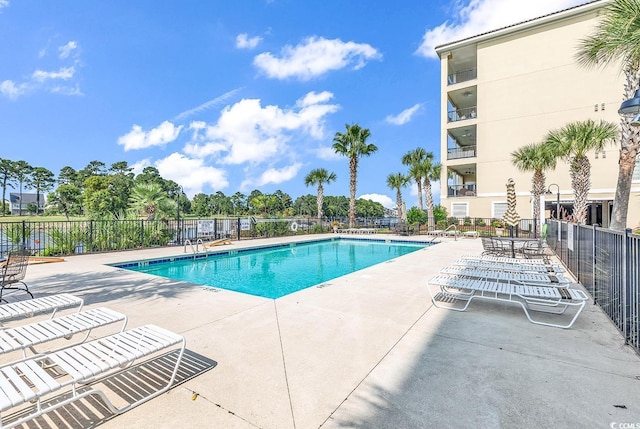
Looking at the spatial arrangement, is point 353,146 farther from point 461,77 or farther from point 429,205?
point 461,77

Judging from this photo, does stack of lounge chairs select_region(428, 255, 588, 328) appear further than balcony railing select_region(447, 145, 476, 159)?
No

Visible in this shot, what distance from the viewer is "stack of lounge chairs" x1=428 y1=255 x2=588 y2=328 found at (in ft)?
13.4

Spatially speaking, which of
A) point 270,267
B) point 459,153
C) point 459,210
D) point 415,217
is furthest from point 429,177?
point 270,267

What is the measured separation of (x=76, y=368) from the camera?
6.88ft

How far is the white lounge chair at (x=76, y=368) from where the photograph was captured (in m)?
1.80

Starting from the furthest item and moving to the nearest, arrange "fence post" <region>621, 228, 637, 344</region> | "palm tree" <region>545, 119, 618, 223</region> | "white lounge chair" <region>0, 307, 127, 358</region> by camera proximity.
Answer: "palm tree" <region>545, 119, 618, 223</region>
"fence post" <region>621, 228, 637, 344</region>
"white lounge chair" <region>0, 307, 127, 358</region>

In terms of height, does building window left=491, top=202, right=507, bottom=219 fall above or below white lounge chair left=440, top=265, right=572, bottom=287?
above

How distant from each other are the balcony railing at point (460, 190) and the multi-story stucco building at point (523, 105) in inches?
3.3

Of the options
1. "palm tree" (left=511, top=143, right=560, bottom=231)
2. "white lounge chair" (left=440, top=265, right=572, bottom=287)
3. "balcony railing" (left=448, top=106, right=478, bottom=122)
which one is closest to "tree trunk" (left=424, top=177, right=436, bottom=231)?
"palm tree" (left=511, top=143, right=560, bottom=231)

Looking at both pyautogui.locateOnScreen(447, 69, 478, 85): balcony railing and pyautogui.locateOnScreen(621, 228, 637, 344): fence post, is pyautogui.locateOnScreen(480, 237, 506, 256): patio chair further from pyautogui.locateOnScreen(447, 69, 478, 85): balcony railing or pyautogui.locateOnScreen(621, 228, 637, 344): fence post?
pyautogui.locateOnScreen(447, 69, 478, 85): balcony railing

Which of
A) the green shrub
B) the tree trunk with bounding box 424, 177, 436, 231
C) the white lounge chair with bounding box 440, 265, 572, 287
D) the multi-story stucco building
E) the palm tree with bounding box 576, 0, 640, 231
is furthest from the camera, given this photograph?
the tree trunk with bounding box 424, 177, 436, 231

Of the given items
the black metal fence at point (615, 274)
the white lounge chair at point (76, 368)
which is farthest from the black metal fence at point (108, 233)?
the black metal fence at point (615, 274)

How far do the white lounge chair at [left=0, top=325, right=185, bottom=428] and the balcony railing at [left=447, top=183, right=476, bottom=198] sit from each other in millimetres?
25962

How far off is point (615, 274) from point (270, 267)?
8.58 m
